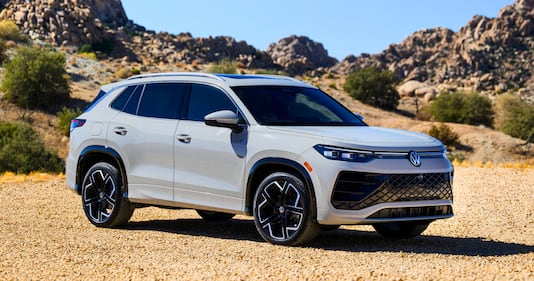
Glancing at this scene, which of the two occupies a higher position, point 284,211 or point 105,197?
point 284,211

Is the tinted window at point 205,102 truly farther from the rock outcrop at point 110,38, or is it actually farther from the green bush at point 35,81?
the rock outcrop at point 110,38

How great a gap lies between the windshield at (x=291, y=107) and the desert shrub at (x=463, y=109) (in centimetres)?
5731

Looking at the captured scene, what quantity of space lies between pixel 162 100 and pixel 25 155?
106 feet

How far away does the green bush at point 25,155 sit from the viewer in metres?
A: 38.9

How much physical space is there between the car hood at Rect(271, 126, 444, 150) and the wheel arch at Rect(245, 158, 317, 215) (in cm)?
36

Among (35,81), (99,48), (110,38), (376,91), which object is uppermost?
(110,38)

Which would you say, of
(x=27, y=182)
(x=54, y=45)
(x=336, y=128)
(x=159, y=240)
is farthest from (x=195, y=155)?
(x=54, y=45)

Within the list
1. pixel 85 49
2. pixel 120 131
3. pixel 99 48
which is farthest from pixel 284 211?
pixel 99 48

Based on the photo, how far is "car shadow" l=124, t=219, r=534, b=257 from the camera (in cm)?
836

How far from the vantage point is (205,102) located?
943 centimetres

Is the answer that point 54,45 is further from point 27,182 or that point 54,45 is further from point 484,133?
point 27,182

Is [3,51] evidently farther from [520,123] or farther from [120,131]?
[120,131]

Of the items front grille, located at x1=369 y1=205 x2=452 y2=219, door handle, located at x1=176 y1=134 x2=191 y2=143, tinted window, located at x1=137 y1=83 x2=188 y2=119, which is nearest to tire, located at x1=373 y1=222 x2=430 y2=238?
front grille, located at x1=369 y1=205 x2=452 y2=219

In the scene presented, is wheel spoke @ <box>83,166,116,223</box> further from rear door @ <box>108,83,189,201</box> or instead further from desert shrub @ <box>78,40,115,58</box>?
desert shrub @ <box>78,40,115,58</box>
